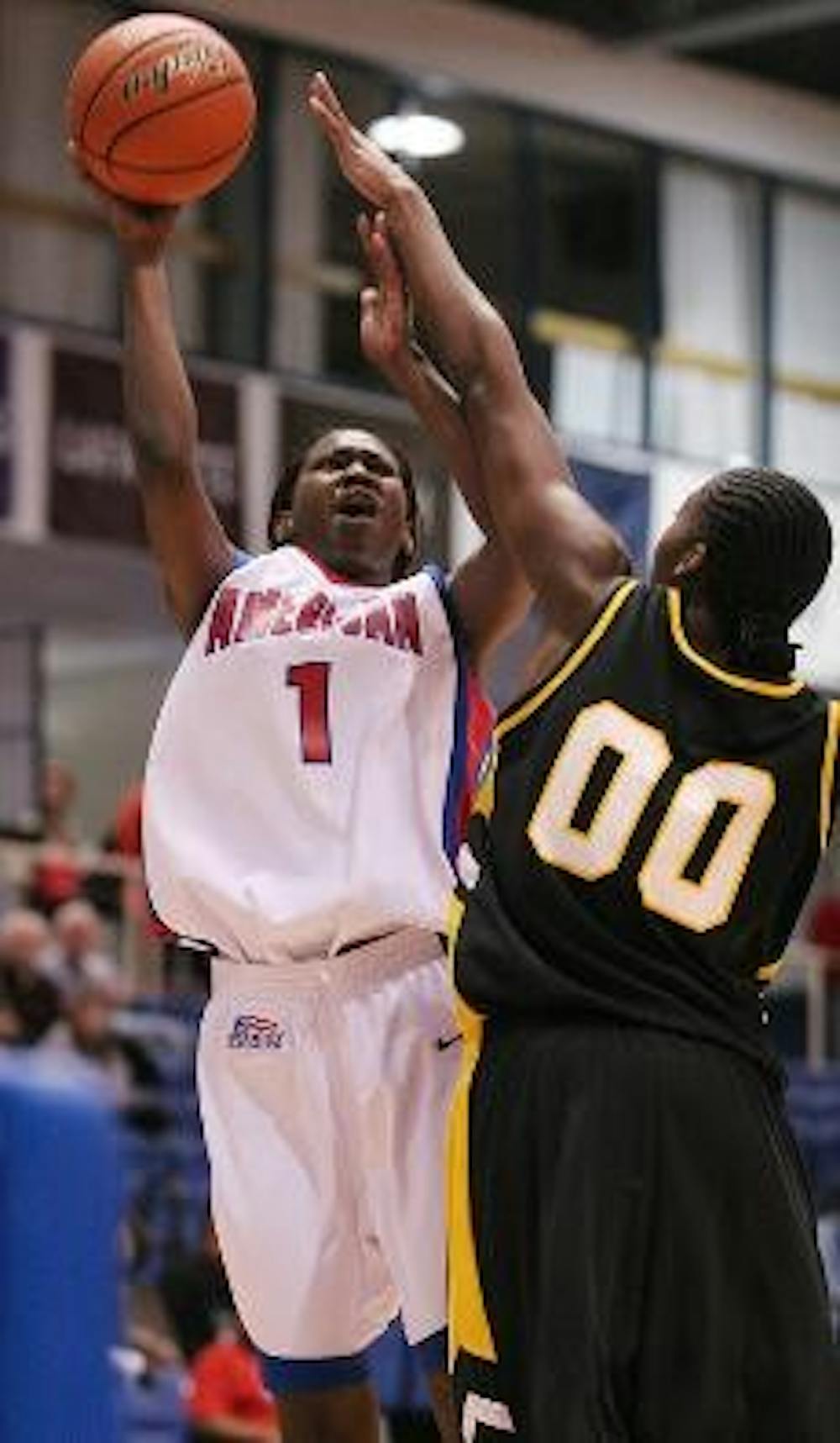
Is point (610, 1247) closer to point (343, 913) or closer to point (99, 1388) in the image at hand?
point (343, 913)

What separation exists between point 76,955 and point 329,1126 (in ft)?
31.8

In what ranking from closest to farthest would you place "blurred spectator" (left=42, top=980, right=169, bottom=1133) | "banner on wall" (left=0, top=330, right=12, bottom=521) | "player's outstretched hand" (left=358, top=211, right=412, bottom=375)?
"player's outstretched hand" (left=358, top=211, right=412, bottom=375), "blurred spectator" (left=42, top=980, right=169, bottom=1133), "banner on wall" (left=0, top=330, right=12, bottom=521)

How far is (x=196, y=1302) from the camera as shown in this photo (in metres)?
14.0

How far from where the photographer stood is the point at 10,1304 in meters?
3.29

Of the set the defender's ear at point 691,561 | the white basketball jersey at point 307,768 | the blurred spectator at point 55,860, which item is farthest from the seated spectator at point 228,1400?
the defender's ear at point 691,561

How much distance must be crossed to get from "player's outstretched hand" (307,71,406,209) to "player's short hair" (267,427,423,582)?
82cm

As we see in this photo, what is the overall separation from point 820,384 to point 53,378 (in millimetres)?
7772

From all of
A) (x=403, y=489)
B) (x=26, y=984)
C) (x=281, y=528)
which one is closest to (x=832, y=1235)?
(x=26, y=984)

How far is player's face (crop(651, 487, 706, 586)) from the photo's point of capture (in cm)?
511

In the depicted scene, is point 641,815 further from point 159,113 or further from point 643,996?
point 159,113

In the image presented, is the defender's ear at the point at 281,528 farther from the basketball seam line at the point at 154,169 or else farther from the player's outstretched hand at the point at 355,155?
the player's outstretched hand at the point at 355,155

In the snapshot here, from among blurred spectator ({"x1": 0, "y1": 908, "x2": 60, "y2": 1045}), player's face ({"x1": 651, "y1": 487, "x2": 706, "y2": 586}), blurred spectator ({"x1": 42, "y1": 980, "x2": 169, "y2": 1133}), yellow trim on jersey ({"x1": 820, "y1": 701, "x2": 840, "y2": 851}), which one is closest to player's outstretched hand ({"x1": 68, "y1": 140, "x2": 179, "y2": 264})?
player's face ({"x1": 651, "y1": 487, "x2": 706, "y2": 586})

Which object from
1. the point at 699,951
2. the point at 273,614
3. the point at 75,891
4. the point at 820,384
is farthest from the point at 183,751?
the point at 820,384

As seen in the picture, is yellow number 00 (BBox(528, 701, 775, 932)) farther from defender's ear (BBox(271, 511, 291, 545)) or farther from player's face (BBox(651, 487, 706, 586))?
defender's ear (BBox(271, 511, 291, 545))
